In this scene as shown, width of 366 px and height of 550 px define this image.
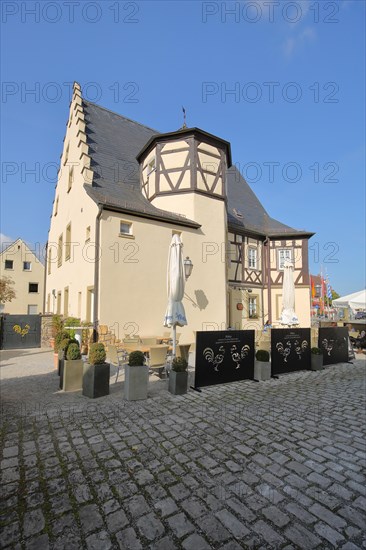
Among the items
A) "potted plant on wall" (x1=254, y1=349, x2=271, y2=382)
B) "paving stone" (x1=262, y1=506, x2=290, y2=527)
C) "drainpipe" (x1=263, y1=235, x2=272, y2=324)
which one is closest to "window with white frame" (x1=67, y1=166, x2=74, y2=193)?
"drainpipe" (x1=263, y1=235, x2=272, y2=324)

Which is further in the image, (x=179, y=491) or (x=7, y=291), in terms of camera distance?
(x=7, y=291)

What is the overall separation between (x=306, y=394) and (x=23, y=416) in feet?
18.4

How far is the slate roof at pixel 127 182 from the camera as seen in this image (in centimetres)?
1295

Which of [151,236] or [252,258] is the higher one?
[252,258]

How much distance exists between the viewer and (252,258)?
20188mm

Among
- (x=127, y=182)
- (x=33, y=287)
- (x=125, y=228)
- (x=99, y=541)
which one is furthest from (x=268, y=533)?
(x=33, y=287)

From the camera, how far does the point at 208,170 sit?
15.0 m

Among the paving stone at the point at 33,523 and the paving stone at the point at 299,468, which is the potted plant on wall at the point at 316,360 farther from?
the paving stone at the point at 33,523

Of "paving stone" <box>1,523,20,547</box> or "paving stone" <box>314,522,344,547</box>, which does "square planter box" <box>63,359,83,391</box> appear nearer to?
"paving stone" <box>1,523,20,547</box>

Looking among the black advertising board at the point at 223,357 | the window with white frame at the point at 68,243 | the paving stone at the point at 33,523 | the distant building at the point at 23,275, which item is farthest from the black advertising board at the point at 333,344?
the distant building at the point at 23,275

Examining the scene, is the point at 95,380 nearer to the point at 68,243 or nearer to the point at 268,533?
the point at 268,533

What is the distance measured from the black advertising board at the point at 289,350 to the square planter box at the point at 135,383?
3938mm

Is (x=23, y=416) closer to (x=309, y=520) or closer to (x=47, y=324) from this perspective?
(x=309, y=520)

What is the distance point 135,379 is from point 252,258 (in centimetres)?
1598
